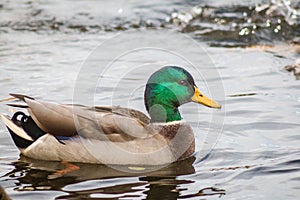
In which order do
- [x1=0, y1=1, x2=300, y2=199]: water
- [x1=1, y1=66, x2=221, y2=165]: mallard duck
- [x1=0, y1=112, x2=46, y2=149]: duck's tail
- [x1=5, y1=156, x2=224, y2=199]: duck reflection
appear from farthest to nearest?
[x1=0, y1=112, x2=46, y2=149]: duck's tail → [x1=1, y1=66, x2=221, y2=165]: mallard duck → [x1=0, y1=1, x2=300, y2=199]: water → [x1=5, y1=156, x2=224, y2=199]: duck reflection

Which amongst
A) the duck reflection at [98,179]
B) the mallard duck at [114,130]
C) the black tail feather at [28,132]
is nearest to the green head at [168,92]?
the mallard duck at [114,130]

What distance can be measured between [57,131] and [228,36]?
512cm

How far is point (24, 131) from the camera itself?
269 inches

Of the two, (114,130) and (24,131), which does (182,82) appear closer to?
(114,130)

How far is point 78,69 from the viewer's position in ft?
31.8

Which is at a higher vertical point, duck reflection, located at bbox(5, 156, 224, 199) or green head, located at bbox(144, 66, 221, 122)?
green head, located at bbox(144, 66, 221, 122)

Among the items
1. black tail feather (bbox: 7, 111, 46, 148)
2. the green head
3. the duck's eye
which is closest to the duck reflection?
black tail feather (bbox: 7, 111, 46, 148)

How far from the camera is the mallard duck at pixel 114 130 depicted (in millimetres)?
6617

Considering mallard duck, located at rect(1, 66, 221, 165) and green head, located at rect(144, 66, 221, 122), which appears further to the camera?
green head, located at rect(144, 66, 221, 122)

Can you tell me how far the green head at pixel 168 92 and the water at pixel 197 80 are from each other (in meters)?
0.52

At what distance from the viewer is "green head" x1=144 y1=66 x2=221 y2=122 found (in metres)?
6.83

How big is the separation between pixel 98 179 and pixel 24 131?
36.5 inches

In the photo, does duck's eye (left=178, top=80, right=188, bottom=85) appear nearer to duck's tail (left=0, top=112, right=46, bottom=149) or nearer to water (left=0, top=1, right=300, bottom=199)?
water (left=0, top=1, right=300, bottom=199)

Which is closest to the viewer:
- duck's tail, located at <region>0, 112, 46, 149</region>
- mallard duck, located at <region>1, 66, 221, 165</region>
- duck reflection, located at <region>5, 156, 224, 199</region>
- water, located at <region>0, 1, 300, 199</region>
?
duck reflection, located at <region>5, 156, 224, 199</region>
